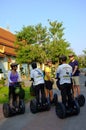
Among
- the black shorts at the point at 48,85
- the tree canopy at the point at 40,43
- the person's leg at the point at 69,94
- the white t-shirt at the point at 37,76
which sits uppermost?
the tree canopy at the point at 40,43

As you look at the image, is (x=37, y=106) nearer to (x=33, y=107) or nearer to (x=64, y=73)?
(x=33, y=107)

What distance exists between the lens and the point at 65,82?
9.76 metres

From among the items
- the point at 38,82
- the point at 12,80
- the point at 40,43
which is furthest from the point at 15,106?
the point at 40,43

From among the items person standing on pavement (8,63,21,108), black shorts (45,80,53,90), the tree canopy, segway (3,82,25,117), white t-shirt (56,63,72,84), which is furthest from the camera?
the tree canopy

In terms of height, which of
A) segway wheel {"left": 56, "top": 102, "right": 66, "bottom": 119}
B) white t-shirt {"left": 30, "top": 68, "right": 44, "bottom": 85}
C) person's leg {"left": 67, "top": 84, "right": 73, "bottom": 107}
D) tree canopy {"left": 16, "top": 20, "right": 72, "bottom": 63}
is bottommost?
segway wheel {"left": 56, "top": 102, "right": 66, "bottom": 119}

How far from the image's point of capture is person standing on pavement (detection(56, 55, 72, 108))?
31.6 ft

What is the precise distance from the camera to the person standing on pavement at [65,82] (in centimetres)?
964

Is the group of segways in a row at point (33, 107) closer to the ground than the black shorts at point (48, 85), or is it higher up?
closer to the ground

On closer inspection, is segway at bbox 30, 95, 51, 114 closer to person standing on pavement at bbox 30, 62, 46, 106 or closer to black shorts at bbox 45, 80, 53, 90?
person standing on pavement at bbox 30, 62, 46, 106

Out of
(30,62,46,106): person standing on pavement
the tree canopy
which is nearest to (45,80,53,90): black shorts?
(30,62,46,106): person standing on pavement

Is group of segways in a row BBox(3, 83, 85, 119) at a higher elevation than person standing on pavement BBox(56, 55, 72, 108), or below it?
below

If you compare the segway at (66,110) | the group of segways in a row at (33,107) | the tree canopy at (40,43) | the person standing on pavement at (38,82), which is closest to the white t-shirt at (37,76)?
the person standing on pavement at (38,82)

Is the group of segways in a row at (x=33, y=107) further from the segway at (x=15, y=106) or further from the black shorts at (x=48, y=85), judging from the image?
the black shorts at (x=48, y=85)

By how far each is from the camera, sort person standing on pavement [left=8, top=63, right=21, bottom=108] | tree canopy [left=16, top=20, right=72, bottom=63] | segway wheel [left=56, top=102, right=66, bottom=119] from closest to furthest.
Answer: segway wheel [left=56, top=102, right=66, bottom=119] → person standing on pavement [left=8, top=63, right=21, bottom=108] → tree canopy [left=16, top=20, right=72, bottom=63]
